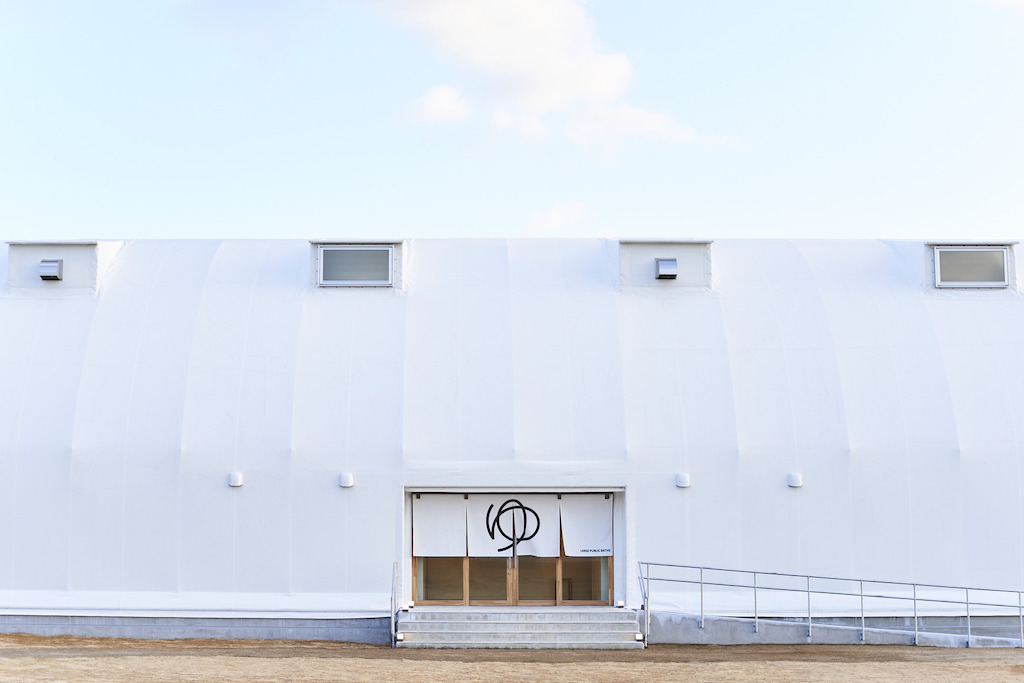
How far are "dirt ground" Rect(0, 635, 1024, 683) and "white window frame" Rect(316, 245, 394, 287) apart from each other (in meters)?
7.46

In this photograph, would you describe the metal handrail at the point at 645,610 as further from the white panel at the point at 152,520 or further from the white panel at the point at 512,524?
the white panel at the point at 152,520

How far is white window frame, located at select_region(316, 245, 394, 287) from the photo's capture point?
21.1 m

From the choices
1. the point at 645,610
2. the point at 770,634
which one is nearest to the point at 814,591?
the point at 770,634

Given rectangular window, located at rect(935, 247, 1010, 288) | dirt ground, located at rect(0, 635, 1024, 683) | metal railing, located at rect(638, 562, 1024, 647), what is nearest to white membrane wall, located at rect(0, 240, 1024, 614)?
metal railing, located at rect(638, 562, 1024, 647)

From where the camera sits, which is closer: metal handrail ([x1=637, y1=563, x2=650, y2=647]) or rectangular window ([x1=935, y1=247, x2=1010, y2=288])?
metal handrail ([x1=637, y1=563, x2=650, y2=647])

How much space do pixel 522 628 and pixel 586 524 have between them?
2626mm

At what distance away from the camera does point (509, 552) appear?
19203mm

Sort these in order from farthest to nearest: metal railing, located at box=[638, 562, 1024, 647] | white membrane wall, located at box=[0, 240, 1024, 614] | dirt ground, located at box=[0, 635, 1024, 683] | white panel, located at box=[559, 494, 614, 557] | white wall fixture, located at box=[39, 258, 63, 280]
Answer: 1. white wall fixture, located at box=[39, 258, 63, 280]
2. white panel, located at box=[559, 494, 614, 557]
3. white membrane wall, located at box=[0, 240, 1024, 614]
4. metal railing, located at box=[638, 562, 1024, 647]
5. dirt ground, located at box=[0, 635, 1024, 683]

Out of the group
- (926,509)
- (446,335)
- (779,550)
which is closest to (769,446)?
(779,550)

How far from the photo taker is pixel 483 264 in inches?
864

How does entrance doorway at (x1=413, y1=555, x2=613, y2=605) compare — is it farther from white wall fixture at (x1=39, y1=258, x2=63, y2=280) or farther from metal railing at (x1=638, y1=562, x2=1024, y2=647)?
white wall fixture at (x1=39, y1=258, x2=63, y2=280)

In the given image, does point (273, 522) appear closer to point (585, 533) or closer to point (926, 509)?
point (585, 533)

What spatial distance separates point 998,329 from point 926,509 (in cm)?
459

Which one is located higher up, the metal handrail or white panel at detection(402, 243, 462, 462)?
white panel at detection(402, 243, 462, 462)
